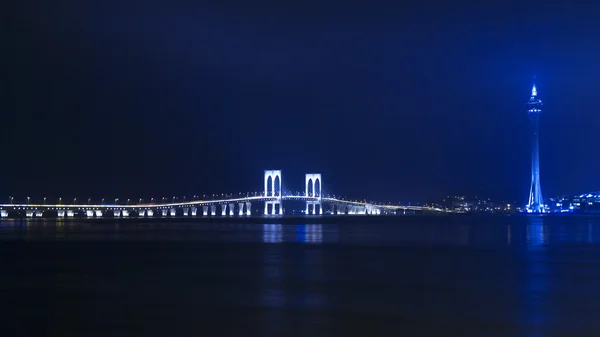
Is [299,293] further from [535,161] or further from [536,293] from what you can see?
[535,161]

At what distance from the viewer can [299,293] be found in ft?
61.9

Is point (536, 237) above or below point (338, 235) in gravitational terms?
below

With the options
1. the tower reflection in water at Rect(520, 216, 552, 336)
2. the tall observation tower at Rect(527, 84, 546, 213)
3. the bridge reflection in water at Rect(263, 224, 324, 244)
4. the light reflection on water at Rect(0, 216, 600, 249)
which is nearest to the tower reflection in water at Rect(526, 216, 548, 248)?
the light reflection on water at Rect(0, 216, 600, 249)

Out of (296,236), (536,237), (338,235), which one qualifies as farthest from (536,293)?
(338,235)

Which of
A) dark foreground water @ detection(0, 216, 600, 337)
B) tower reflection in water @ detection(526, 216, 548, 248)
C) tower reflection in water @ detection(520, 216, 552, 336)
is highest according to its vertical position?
dark foreground water @ detection(0, 216, 600, 337)

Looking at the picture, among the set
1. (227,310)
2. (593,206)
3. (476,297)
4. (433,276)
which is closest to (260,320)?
(227,310)

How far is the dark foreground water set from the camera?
13.8 m

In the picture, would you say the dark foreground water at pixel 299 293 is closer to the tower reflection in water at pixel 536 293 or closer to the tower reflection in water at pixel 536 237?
the tower reflection in water at pixel 536 293

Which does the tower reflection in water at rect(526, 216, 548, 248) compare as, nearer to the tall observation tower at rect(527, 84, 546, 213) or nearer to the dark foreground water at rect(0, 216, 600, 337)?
the dark foreground water at rect(0, 216, 600, 337)

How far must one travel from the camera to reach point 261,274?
23.4m

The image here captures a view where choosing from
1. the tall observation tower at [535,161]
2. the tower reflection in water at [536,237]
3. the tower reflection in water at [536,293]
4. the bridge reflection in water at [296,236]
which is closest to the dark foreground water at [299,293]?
the tower reflection in water at [536,293]

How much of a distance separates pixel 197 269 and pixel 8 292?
7.12 metres

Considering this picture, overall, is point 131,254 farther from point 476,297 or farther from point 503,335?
point 503,335

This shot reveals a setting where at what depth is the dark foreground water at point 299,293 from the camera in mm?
13820
